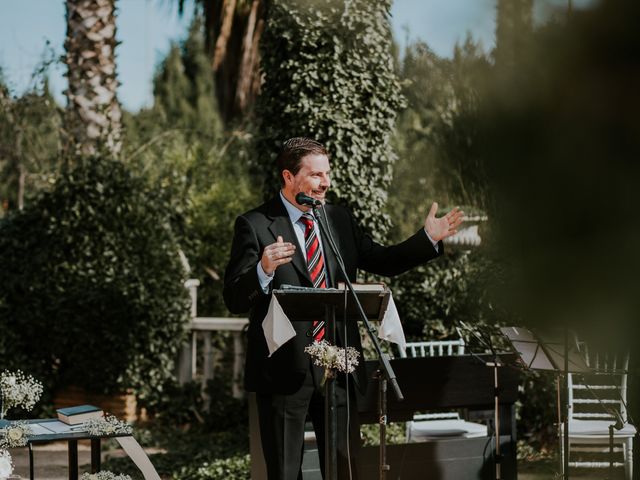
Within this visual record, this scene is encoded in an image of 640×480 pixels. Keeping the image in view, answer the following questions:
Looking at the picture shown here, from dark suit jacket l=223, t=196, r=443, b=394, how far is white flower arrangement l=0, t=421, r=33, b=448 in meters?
0.98

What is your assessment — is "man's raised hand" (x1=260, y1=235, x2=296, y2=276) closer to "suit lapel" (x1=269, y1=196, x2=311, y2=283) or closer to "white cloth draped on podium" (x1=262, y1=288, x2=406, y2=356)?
"white cloth draped on podium" (x1=262, y1=288, x2=406, y2=356)

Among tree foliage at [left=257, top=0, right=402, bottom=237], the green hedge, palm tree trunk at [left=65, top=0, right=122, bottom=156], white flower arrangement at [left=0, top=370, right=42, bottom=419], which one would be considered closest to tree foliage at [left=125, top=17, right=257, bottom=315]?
palm tree trunk at [left=65, top=0, right=122, bottom=156]

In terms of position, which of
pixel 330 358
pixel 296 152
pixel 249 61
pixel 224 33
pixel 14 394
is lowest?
pixel 14 394

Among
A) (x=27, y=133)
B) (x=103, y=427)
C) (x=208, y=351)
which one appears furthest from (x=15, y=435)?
(x=27, y=133)

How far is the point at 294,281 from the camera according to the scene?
3512mm

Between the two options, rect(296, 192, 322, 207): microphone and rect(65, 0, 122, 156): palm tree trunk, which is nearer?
rect(296, 192, 322, 207): microphone

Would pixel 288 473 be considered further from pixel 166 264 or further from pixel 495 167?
pixel 166 264

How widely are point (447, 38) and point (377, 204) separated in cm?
592

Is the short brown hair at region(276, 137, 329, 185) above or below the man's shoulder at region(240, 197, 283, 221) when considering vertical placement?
above

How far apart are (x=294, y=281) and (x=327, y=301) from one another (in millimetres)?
452

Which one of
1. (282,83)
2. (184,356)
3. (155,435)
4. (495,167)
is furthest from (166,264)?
(495,167)

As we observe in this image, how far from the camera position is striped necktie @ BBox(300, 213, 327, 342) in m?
3.51

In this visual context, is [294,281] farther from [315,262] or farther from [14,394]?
[14,394]

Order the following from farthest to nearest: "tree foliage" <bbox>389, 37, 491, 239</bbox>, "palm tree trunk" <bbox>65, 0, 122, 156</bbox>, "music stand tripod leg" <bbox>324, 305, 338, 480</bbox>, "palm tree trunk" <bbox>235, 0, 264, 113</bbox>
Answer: "palm tree trunk" <bbox>235, 0, 264, 113</bbox> < "palm tree trunk" <bbox>65, 0, 122, 156</bbox> < "music stand tripod leg" <bbox>324, 305, 338, 480</bbox> < "tree foliage" <bbox>389, 37, 491, 239</bbox>
